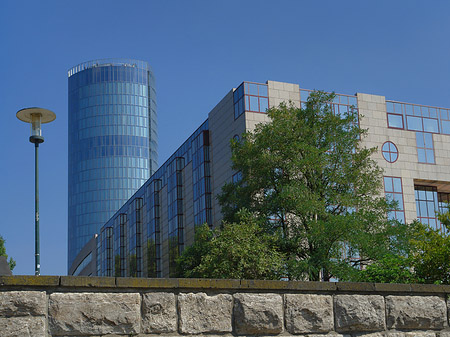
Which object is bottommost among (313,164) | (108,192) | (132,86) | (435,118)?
(313,164)

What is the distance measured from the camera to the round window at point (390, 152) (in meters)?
54.7

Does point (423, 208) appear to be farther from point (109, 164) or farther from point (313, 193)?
point (109, 164)

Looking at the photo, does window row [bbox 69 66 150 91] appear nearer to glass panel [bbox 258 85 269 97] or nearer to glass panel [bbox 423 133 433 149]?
glass panel [bbox 423 133 433 149]

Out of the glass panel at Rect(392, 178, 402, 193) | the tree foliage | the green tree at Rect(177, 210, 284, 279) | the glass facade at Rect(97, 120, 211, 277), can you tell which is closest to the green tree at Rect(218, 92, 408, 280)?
the green tree at Rect(177, 210, 284, 279)

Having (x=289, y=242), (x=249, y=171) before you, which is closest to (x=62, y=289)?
(x=289, y=242)

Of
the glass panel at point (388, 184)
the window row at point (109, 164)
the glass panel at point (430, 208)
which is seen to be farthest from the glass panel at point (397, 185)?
the window row at point (109, 164)

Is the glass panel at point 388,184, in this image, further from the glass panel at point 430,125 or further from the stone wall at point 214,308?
the stone wall at point 214,308

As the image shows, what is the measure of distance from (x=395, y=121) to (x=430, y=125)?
393 cm

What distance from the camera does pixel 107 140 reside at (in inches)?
6590

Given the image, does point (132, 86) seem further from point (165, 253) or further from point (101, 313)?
point (101, 313)

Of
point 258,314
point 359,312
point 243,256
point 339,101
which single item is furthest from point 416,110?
point 258,314

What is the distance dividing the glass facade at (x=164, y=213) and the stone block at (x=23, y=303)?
158ft

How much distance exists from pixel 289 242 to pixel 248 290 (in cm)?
2504

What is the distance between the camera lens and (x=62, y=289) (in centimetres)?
585
